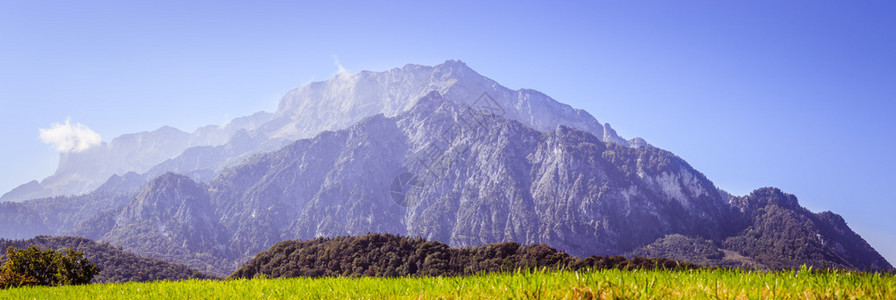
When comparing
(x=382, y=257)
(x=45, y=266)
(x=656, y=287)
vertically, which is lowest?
(x=382, y=257)

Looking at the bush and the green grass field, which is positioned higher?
the green grass field

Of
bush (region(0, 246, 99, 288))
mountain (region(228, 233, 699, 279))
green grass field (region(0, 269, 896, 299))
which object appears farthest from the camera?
mountain (region(228, 233, 699, 279))

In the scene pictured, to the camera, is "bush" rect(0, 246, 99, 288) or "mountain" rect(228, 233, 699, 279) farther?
"mountain" rect(228, 233, 699, 279)

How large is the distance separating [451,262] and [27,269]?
3667 inches

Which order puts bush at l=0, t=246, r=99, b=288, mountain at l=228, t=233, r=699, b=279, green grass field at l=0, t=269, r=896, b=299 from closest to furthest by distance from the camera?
green grass field at l=0, t=269, r=896, b=299 → bush at l=0, t=246, r=99, b=288 → mountain at l=228, t=233, r=699, b=279

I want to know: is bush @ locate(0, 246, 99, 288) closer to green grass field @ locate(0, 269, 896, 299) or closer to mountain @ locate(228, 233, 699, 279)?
green grass field @ locate(0, 269, 896, 299)

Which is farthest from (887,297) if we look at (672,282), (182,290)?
(182,290)

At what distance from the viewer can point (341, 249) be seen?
486 feet

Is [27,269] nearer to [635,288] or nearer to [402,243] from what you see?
[635,288]

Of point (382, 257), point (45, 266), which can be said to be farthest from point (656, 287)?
point (382, 257)

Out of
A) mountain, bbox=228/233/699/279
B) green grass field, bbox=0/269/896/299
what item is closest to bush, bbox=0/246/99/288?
green grass field, bbox=0/269/896/299

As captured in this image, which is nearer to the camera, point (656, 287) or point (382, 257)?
point (656, 287)

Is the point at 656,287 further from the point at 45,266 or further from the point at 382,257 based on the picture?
the point at 382,257

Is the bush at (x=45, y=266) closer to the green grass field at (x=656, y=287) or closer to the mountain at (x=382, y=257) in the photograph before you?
the green grass field at (x=656, y=287)
